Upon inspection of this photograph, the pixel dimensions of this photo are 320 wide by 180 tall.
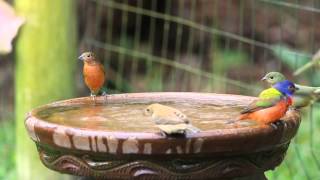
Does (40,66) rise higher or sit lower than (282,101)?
lower

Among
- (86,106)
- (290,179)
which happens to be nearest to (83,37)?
(290,179)

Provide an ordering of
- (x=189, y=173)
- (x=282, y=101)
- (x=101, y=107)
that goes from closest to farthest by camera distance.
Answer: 1. (x=189, y=173)
2. (x=282, y=101)
3. (x=101, y=107)

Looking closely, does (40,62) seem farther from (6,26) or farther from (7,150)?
(7,150)

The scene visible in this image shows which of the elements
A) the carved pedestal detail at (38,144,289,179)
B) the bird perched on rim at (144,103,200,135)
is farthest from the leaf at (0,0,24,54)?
the bird perched on rim at (144,103,200,135)

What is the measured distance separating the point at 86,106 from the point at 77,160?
0.51 m

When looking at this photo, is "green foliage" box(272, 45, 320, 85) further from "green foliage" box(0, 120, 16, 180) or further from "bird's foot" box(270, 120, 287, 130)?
"bird's foot" box(270, 120, 287, 130)

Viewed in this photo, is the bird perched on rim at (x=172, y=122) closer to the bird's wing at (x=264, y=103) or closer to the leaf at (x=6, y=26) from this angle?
the bird's wing at (x=264, y=103)

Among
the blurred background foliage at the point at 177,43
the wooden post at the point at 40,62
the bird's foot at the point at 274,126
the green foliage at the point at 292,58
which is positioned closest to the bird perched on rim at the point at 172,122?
the bird's foot at the point at 274,126

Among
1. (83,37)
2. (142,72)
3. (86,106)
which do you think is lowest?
(142,72)

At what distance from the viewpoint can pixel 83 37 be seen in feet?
17.2

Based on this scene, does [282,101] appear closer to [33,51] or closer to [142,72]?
[33,51]

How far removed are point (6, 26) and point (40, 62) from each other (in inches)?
42.8

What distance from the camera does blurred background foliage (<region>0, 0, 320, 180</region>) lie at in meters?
5.34

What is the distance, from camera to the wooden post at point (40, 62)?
148 inches
